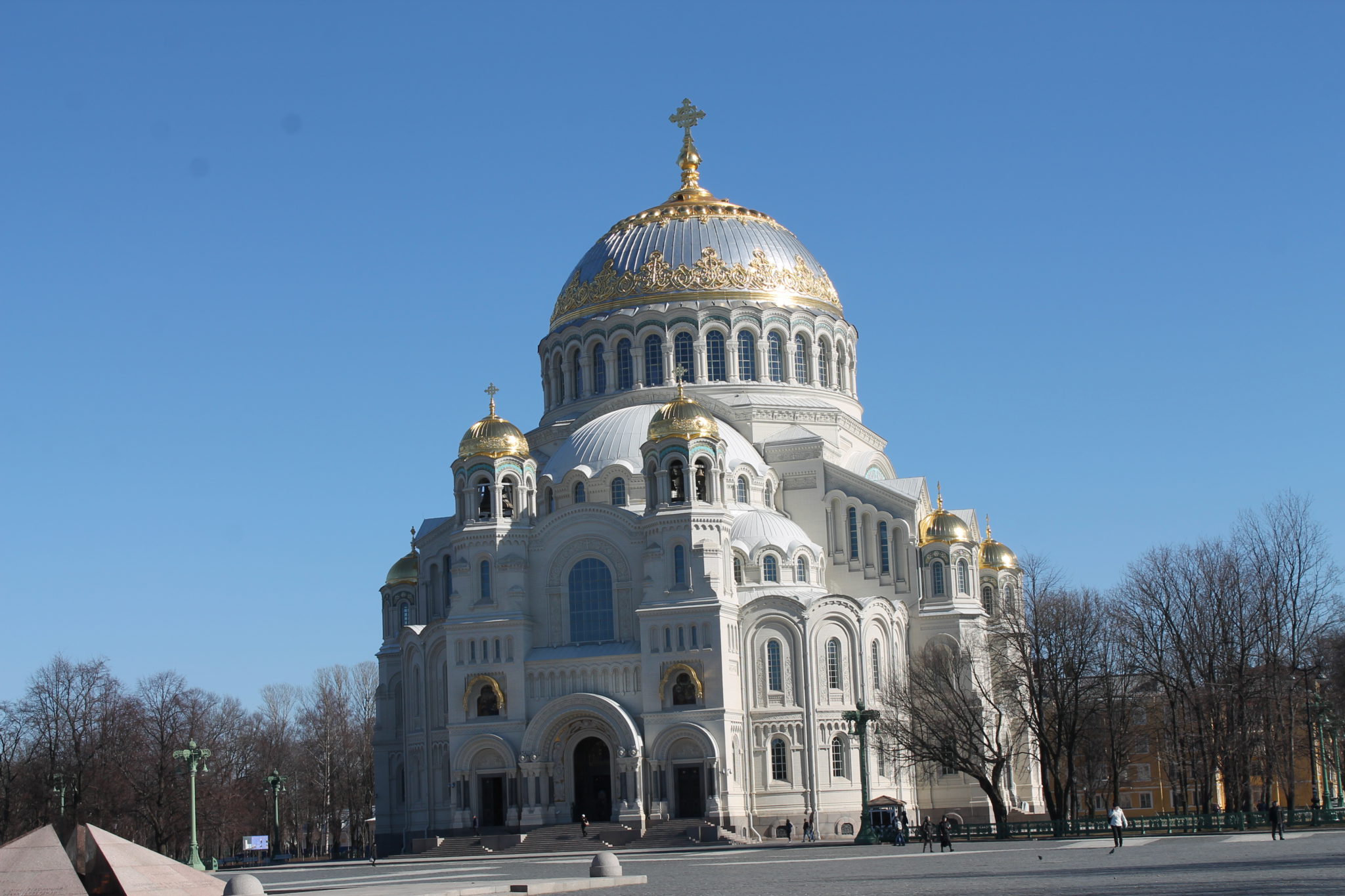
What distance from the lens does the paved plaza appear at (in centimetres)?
2267

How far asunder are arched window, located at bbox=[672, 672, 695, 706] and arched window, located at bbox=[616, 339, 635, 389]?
14.3 meters

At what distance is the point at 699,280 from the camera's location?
60.6 meters

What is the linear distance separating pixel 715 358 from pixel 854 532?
8507 mm

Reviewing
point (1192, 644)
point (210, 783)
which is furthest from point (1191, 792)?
point (210, 783)

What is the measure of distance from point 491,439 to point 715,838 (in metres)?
15.0

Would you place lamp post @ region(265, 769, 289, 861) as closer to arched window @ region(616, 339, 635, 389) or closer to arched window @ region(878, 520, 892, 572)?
arched window @ region(616, 339, 635, 389)

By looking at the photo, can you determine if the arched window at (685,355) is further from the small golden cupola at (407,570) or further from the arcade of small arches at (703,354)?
the small golden cupola at (407,570)

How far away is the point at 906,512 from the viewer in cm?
5606

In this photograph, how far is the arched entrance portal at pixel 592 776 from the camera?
166ft

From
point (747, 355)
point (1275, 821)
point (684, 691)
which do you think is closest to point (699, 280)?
point (747, 355)

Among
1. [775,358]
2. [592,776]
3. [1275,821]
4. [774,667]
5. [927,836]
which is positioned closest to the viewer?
[1275,821]

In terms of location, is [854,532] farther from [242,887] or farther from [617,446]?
[242,887]

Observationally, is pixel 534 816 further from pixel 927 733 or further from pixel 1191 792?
pixel 1191 792

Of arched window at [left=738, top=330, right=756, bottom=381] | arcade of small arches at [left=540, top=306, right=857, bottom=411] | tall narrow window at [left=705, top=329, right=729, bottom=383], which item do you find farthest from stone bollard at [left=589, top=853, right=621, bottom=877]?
arched window at [left=738, top=330, right=756, bottom=381]
